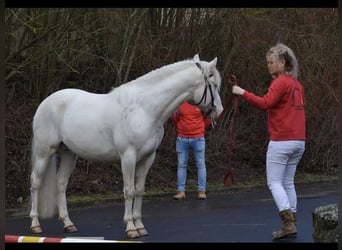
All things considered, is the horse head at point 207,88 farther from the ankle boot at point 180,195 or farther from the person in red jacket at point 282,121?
the ankle boot at point 180,195

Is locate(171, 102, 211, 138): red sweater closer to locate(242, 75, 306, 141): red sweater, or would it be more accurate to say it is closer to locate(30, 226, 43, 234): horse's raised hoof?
locate(30, 226, 43, 234): horse's raised hoof

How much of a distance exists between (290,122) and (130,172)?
74.1 inches

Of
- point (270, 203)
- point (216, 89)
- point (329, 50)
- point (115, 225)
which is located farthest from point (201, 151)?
point (329, 50)

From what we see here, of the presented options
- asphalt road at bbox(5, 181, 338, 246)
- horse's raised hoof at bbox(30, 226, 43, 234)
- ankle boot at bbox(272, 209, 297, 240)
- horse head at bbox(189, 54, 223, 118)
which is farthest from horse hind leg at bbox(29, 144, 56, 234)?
ankle boot at bbox(272, 209, 297, 240)

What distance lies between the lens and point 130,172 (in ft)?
26.6

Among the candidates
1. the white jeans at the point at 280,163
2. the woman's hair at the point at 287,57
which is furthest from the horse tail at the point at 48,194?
the woman's hair at the point at 287,57

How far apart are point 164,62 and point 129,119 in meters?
6.89

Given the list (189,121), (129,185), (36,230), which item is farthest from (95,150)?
(189,121)

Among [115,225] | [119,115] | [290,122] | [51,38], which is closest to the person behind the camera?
[290,122]

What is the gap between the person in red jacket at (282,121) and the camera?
301 inches

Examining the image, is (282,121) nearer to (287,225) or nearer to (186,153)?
(287,225)

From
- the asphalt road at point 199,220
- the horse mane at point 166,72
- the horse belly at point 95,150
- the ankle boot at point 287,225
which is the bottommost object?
the asphalt road at point 199,220

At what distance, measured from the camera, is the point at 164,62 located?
14.9 m
